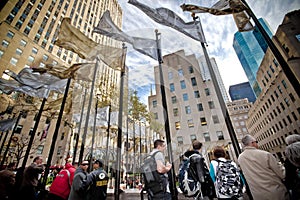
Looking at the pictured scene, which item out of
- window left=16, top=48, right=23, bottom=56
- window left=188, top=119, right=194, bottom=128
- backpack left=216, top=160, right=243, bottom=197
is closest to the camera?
backpack left=216, top=160, right=243, bottom=197

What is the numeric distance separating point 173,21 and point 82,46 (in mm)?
4721

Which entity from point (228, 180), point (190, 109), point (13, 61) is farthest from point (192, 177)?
point (13, 61)

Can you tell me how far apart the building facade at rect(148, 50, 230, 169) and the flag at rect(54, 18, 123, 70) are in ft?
45.0

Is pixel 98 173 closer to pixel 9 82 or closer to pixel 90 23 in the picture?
pixel 9 82

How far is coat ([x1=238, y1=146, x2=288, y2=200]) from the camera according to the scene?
2.28m

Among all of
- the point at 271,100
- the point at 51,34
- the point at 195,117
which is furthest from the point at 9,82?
the point at 271,100

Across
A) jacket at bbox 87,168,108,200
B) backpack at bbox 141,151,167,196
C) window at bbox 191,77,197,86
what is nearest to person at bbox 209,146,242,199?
backpack at bbox 141,151,167,196

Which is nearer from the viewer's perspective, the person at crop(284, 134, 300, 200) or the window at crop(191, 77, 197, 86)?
the person at crop(284, 134, 300, 200)

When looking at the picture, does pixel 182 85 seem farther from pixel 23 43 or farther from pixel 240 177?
pixel 23 43

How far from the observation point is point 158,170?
2.67 m

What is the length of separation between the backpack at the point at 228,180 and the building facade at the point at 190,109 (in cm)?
1677

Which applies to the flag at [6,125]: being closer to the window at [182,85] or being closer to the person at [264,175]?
the person at [264,175]

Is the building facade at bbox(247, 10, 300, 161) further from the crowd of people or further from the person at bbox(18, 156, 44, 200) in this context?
the person at bbox(18, 156, 44, 200)

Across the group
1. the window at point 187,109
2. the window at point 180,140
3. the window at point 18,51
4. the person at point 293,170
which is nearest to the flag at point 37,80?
the person at point 293,170
